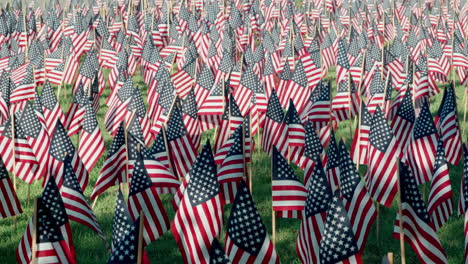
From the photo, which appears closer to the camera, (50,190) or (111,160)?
(50,190)

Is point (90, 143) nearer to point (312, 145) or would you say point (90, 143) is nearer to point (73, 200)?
point (73, 200)

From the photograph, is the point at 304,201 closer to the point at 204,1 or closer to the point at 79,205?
the point at 79,205

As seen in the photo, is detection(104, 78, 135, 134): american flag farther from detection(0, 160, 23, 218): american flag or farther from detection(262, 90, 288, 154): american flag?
detection(0, 160, 23, 218): american flag

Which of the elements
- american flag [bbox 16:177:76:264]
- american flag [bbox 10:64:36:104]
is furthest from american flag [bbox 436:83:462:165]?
american flag [bbox 10:64:36:104]

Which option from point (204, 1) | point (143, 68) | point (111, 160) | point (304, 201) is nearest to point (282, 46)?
point (143, 68)

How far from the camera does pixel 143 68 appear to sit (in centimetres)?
2214

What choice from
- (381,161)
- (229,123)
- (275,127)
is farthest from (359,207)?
(229,123)

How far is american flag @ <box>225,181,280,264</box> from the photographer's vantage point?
340 inches

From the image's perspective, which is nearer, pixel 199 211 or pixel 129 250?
pixel 129 250

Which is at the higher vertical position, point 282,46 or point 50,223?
point 282,46

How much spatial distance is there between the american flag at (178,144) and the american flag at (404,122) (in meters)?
3.55

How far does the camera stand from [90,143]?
13.8 meters

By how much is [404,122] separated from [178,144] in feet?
12.6

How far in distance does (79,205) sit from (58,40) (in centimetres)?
1623
